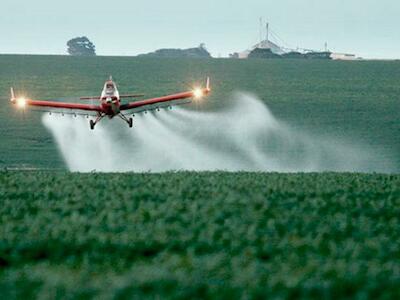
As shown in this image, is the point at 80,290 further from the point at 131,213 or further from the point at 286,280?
the point at 131,213

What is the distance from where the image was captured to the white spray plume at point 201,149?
136625mm

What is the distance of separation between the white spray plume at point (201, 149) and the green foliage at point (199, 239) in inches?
3002

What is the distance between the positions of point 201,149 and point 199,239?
12863 cm

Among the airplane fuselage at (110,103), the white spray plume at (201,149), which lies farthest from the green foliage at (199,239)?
the white spray plume at (201,149)

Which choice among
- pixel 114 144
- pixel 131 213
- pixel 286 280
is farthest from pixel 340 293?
pixel 114 144

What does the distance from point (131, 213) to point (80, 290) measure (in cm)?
1446

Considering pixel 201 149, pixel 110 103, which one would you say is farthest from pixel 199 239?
pixel 201 149

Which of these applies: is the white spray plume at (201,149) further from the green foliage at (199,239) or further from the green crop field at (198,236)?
the green foliage at (199,239)

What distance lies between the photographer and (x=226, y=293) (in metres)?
26.5

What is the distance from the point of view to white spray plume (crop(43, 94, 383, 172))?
448 feet

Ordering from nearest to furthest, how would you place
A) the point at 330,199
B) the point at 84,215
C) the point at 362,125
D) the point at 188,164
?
the point at 84,215
the point at 330,199
the point at 188,164
the point at 362,125

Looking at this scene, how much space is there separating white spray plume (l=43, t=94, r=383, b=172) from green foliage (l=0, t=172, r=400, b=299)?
7624 cm

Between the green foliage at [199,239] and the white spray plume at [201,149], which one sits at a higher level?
the green foliage at [199,239]

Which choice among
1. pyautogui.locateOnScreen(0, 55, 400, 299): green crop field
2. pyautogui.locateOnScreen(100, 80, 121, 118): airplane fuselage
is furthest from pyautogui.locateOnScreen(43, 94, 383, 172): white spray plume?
pyautogui.locateOnScreen(0, 55, 400, 299): green crop field
